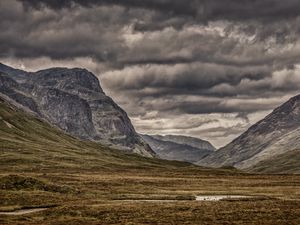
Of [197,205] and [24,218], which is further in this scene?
[197,205]

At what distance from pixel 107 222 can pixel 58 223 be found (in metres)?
5.52

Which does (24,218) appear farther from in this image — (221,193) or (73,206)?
(221,193)

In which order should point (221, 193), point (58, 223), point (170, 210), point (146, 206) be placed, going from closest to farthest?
point (58, 223) → point (170, 210) → point (146, 206) → point (221, 193)

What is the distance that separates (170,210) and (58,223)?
18.5 m

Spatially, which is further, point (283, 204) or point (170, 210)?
point (283, 204)

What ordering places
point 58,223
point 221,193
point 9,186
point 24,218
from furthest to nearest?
point 221,193
point 9,186
point 24,218
point 58,223

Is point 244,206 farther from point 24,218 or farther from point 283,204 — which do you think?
point 24,218

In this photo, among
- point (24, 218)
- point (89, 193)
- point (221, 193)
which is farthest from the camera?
point (221, 193)

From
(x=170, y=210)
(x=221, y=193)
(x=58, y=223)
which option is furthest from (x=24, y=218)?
(x=221, y=193)

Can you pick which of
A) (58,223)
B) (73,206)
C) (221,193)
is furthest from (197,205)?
(221,193)

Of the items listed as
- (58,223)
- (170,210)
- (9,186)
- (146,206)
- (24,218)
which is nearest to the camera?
(58,223)

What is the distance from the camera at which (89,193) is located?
95250 millimetres

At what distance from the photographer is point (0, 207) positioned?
69.6 m

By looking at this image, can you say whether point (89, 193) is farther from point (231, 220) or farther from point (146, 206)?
point (231, 220)
